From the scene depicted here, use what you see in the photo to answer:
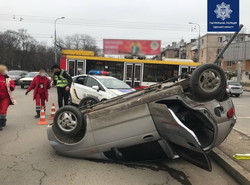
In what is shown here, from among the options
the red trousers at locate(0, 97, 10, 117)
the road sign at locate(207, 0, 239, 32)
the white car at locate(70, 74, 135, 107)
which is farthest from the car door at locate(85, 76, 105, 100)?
the road sign at locate(207, 0, 239, 32)

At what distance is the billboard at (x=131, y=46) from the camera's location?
39250 millimetres

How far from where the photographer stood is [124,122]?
13.7 feet

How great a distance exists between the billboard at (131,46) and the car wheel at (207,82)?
35.1 m

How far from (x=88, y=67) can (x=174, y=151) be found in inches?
676

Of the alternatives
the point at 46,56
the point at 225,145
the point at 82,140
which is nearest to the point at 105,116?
the point at 82,140

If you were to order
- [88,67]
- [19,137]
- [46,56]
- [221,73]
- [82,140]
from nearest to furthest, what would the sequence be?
[221,73], [82,140], [19,137], [88,67], [46,56]

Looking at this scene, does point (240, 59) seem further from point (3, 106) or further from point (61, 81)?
point (3, 106)

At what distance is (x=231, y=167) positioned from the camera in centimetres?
422

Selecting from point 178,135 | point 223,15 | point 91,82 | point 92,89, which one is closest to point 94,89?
point 92,89

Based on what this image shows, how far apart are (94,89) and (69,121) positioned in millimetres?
5474

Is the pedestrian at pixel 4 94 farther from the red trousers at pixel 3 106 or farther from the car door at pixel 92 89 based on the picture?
the car door at pixel 92 89

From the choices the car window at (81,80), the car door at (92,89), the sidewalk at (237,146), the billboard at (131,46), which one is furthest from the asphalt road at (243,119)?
the billboard at (131,46)

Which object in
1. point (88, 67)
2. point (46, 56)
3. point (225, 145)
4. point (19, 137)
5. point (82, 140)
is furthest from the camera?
point (46, 56)

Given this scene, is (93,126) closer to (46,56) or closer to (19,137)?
(19,137)
